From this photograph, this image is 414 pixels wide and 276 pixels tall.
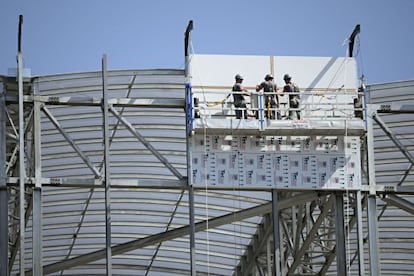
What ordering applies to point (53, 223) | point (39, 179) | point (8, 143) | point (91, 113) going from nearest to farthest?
point (39, 179)
point (8, 143)
point (91, 113)
point (53, 223)

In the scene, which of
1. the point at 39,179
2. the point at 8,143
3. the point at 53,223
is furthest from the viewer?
the point at 53,223

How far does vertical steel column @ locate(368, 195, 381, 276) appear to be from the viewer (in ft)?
138

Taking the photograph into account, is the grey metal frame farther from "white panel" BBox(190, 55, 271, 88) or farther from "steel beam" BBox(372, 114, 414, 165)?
"white panel" BBox(190, 55, 271, 88)

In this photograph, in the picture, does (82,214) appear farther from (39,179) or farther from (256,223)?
(39,179)

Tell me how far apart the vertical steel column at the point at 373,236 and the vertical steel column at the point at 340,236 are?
896 millimetres

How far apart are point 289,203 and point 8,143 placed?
35.6 ft

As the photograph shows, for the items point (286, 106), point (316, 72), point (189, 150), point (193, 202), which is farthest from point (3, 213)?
point (316, 72)

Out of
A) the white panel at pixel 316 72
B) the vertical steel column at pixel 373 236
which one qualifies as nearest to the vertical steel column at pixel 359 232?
the vertical steel column at pixel 373 236

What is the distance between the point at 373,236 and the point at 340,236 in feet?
3.61

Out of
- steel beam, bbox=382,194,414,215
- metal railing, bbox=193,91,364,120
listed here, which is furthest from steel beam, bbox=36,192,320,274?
metal railing, bbox=193,91,364,120

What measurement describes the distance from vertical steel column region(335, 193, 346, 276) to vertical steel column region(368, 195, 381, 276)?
896mm

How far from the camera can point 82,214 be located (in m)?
53.6

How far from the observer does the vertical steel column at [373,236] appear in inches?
1655

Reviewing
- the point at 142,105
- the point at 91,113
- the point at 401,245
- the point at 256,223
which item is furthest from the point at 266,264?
the point at 142,105
